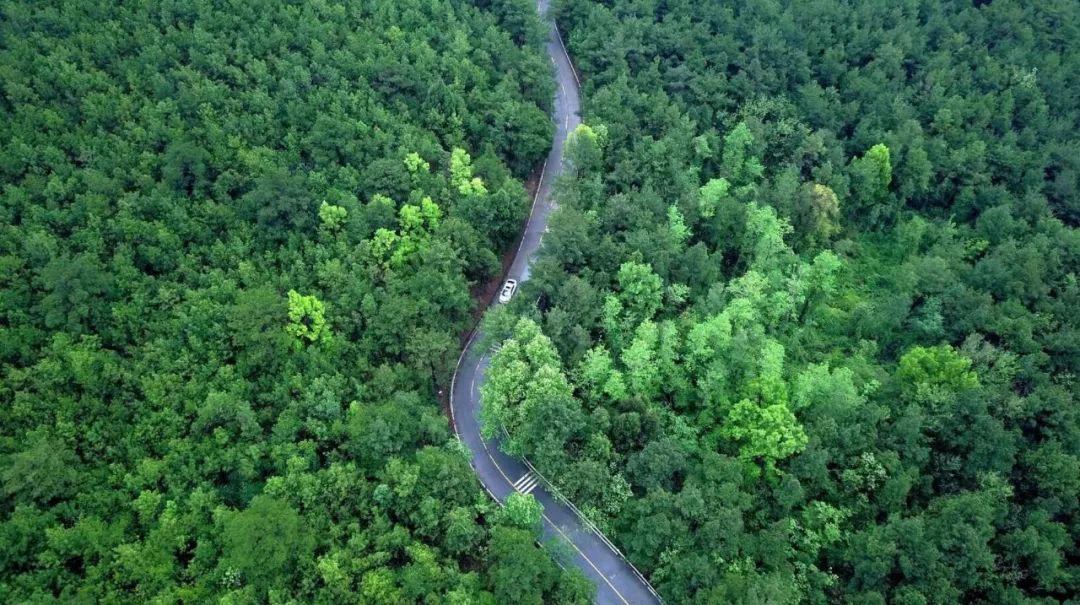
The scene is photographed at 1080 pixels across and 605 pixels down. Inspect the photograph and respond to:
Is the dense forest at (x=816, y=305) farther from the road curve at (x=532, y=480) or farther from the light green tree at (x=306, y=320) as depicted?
the light green tree at (x=306, y=320)

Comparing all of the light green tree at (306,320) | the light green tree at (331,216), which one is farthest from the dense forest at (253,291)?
the light green tree at (306,320)

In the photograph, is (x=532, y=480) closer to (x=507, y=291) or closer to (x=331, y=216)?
(x=507, y=291)

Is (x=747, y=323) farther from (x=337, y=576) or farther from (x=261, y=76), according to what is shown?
(x=261, y=76)

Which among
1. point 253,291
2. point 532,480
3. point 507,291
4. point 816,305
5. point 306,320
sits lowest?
point 532,480

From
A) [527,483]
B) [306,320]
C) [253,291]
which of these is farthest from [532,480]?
[253,291]

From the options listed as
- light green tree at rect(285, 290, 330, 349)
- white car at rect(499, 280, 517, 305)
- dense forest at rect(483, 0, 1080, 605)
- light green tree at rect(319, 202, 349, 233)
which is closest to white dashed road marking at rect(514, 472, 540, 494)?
dense forest at rect(483, 0, 1080, 605)

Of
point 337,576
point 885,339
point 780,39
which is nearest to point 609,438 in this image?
point 337,576

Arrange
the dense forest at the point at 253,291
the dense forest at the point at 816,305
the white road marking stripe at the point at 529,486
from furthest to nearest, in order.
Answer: the white road marking stripe at the point at 529,486, the dense forest at the point at 816,305, the dense forest at the point at 253,291

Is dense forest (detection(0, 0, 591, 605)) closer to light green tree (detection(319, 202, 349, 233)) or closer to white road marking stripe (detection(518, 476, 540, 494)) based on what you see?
light green tree (detection(319, 202, 349, 233))
